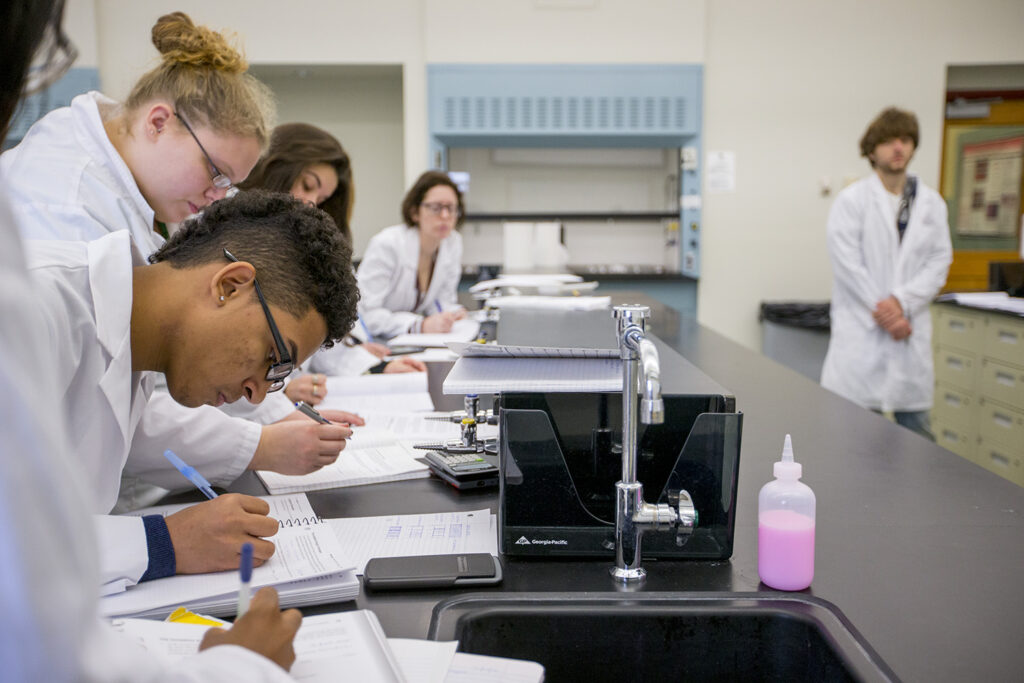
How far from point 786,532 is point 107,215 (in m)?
1.24

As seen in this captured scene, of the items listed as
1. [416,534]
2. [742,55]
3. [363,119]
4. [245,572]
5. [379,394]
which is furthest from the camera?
[363,119]

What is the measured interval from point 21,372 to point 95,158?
1.28 meters

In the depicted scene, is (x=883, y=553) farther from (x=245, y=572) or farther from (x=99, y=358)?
(x=99, y=358)

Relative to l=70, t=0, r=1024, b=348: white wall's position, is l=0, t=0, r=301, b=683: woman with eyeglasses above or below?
below

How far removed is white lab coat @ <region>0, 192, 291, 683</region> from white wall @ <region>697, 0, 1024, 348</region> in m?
4.82

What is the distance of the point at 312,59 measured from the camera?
4.73m

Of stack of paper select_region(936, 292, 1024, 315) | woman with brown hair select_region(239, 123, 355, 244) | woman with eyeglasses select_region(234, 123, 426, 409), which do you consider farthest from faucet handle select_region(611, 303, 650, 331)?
stack of paper select_region(936, 292, 1024, 315)

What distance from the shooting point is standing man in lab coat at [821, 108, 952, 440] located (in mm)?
3260

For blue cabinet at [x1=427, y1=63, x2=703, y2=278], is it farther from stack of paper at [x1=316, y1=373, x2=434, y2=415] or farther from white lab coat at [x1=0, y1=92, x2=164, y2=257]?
white lab coat at [x1=0, y1=92, x2=164, y2=257]

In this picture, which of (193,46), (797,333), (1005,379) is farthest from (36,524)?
(797,333)

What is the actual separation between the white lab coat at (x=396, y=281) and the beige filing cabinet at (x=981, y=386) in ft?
7.49

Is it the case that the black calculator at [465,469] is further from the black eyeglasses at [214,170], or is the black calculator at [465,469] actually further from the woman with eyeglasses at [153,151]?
the black eyeglasses at [214,170]

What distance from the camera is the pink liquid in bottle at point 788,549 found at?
87 centimetres

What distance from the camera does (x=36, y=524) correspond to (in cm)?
38
